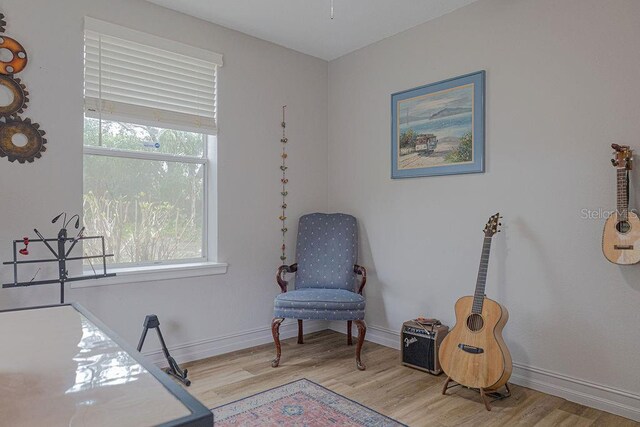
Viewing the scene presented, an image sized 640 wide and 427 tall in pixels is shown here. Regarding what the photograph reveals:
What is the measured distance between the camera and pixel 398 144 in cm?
343

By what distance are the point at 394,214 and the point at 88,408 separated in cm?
295

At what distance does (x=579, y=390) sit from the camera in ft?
8.04

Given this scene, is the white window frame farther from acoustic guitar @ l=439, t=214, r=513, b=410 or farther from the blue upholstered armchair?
acoustic guitar @ l=439, t=214, r=513, b=410

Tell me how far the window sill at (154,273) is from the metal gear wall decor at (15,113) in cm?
85

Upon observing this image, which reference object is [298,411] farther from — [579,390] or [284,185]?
[284,185]

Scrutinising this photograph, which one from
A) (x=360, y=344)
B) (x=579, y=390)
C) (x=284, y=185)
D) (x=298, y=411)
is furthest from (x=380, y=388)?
(x=284, y=185)

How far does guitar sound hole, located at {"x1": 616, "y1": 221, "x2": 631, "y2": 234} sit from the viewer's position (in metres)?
2.19

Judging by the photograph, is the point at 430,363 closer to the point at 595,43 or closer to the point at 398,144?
the point at 398,144

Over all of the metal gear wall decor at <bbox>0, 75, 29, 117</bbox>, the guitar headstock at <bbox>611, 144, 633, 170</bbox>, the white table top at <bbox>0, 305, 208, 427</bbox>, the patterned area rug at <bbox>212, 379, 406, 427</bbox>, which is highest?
the metal gear wall decor at <bbox>0, 75, 29, 117</bbox>

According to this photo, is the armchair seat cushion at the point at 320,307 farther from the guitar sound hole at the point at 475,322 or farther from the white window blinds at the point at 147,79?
the white window blinds at the point at 147,79

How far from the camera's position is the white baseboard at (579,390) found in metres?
2.27

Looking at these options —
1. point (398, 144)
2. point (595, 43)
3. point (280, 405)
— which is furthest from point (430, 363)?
point (595, 43)

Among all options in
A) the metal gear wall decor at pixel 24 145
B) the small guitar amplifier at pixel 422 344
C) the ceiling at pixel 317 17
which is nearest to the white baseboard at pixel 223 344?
the small guitar amplifier at pixel 422 344

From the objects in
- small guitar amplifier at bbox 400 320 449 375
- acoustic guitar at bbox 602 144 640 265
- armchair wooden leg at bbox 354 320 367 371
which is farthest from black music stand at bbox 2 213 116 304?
acoustic guitar at bbox 602 144 640 265
